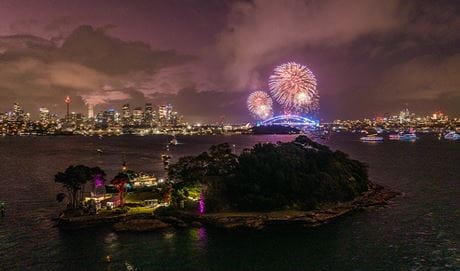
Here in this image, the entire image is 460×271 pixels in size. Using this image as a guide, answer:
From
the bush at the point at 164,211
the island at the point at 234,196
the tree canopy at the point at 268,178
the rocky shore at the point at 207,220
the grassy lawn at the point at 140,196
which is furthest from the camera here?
the grassy lawn at the point at 140,196

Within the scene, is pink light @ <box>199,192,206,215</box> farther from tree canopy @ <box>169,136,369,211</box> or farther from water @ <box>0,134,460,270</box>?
water @ <box>0,134,460,270</box>

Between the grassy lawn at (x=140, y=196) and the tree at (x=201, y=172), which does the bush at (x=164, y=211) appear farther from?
the grassy lawn at (x=140, y=196)

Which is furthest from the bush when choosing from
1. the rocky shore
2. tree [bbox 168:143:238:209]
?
tree [bbox 168:143:238:209]

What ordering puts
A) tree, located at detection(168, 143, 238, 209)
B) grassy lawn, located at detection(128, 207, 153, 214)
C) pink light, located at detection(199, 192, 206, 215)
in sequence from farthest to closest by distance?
tree, located at detection(168, 143, 238, 209) → grassy lawn, located at detection(128, 207, 153, 214) → pink light, located at detection(199, 192, 206, 215)

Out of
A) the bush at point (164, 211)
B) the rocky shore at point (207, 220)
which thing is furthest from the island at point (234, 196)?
the bush at point (164, 211)

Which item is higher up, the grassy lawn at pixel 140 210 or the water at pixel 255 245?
the grassy lawn at pixel 140 210

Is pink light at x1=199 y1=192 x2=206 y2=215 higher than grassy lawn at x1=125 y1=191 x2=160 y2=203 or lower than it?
lower

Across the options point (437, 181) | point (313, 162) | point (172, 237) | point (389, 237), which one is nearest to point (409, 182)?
point (437, 181)

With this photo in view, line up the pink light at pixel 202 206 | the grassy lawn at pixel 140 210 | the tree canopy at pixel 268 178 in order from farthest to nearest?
the tree canopy at pixel 268 178 → the grassy lawn at pixel 140 210 → the pink light at pixel 202 206
